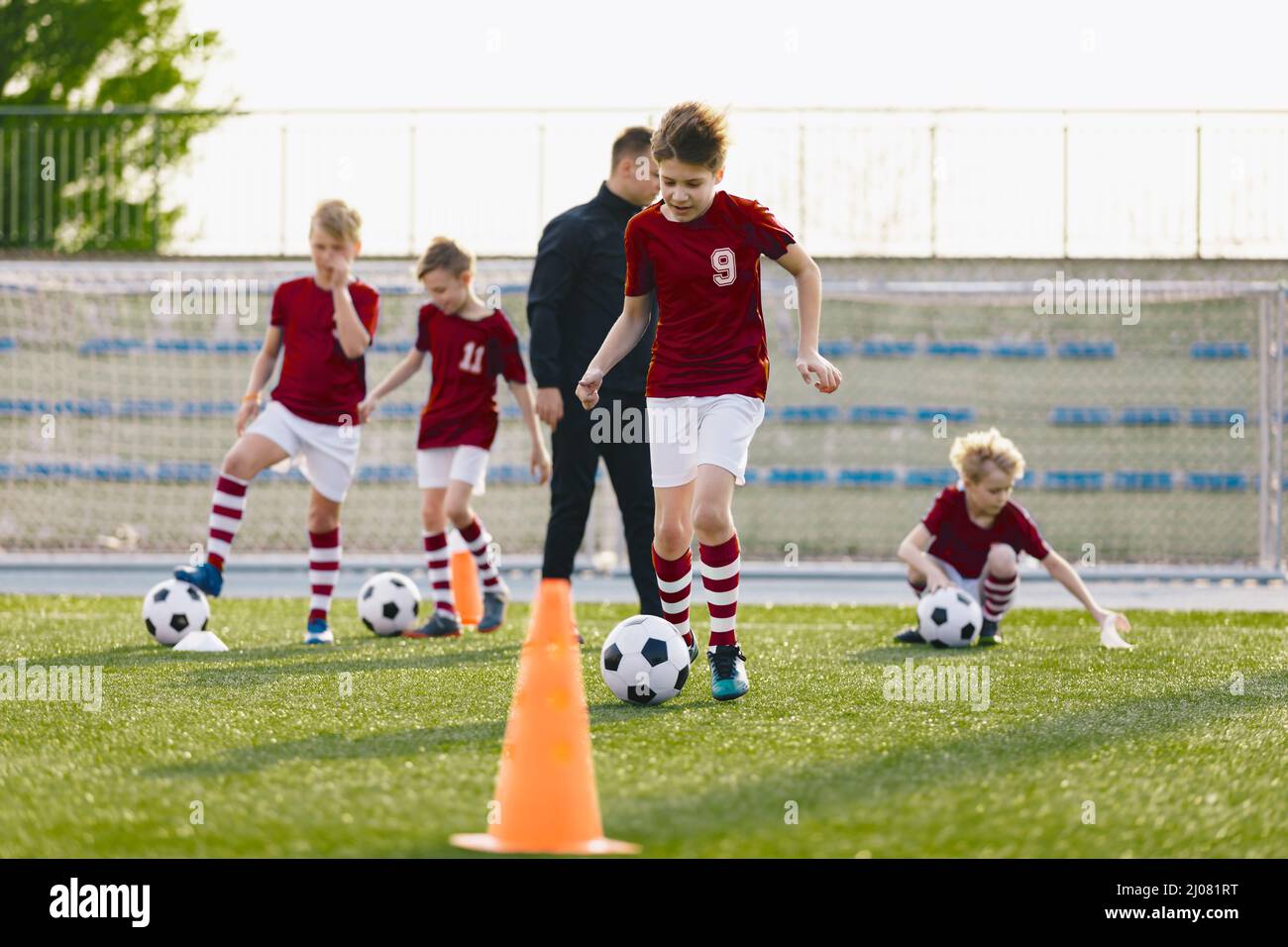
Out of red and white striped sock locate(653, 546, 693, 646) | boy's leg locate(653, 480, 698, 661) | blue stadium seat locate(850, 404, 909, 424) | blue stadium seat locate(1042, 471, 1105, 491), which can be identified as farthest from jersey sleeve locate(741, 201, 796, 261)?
blue stadium seat locate(1042, 471, 1105, 491)

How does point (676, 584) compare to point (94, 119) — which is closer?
point (676, 584)

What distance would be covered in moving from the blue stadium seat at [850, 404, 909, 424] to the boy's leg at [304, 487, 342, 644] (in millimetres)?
8940

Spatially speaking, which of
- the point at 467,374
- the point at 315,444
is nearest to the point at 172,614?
the point at 315,444

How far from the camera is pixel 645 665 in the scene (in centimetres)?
380

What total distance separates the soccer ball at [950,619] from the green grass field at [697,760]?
40 centimetres

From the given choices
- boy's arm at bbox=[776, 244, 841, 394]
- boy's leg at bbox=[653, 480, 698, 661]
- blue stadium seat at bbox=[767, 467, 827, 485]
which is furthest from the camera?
blue stadium seat at bbox=[767, 467, 827, 485]

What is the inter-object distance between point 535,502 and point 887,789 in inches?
448

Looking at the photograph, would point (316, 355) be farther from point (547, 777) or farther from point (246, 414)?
point (547, 777)

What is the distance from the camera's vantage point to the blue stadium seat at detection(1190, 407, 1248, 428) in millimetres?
13875

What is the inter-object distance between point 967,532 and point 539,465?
6.02 feet

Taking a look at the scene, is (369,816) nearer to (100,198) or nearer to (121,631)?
(121,631)

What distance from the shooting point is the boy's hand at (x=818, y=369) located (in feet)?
12.4

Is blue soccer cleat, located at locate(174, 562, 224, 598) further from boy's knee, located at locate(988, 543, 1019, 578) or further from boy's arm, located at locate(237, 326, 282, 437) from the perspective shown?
boy's knee, located at locate(988, 543, 1019, 578)

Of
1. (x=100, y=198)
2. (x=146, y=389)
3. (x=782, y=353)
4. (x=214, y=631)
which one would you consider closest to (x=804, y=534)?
(x=782, y=353)
